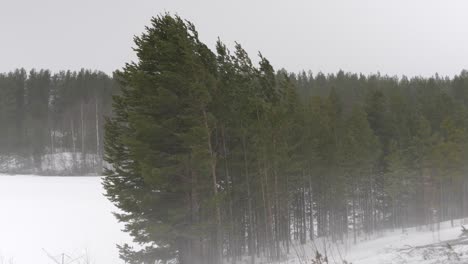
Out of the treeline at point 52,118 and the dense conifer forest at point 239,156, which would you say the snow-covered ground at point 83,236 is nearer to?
the dense conifer forest at point 239,156

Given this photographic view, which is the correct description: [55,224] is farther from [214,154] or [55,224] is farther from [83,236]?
[214,154]

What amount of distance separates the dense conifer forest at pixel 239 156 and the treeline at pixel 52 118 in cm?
3506

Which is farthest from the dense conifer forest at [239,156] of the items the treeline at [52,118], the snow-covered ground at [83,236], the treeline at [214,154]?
the treeline at [52,118]

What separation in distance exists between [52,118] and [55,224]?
40298 millimetres

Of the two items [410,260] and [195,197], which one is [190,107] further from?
[410,260]

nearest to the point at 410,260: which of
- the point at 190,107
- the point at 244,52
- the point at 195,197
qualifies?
the point at 195,197

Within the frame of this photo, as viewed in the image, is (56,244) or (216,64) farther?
(56,244)

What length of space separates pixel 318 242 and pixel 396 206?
42.2 feet

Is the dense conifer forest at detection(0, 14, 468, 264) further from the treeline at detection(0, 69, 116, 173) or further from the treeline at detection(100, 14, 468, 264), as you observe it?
the treeline at detection(0, 69, 116, 173)

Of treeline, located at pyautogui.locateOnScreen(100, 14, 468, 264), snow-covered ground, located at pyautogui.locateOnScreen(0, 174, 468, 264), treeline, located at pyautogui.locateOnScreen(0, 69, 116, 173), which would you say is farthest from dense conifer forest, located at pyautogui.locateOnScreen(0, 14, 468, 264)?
treeline, located at pyautogui.locateOnScreen(0, 69, 116, 173)

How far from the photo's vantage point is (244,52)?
708 inches

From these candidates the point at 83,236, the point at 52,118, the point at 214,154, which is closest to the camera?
the point at 214,154

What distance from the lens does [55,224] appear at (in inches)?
1017

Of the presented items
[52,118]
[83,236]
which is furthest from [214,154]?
[52,118]
